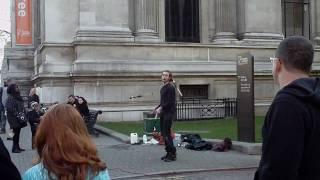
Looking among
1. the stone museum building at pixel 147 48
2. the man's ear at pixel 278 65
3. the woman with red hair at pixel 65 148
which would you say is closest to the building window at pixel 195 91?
the stone museum building at pixel 147 48

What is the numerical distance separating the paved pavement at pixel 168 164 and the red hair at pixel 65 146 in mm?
7240

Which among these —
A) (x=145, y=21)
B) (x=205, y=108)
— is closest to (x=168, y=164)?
(x=205, y=108)

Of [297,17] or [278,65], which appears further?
[297,17]

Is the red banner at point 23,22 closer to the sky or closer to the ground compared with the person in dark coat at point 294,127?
closer to the sky

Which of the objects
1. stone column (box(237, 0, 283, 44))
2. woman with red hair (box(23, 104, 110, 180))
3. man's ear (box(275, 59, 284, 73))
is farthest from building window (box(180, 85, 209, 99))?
woman with red hair (box(23, 104, 110, 180))

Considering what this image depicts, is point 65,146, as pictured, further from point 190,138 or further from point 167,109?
point 190,138

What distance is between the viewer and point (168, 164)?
445 inches

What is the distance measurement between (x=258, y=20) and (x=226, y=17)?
1.43 metres

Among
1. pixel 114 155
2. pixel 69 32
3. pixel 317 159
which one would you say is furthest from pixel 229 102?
pixel 317 159

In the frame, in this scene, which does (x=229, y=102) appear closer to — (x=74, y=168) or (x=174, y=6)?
(x=174, y=6)

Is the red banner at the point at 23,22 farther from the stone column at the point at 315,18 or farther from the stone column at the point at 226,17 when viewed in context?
the stone column at the point at 315,18

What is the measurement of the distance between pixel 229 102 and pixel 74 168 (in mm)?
21037

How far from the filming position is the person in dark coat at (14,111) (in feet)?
44.6

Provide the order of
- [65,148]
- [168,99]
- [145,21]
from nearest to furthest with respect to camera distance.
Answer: [65,148] → [168,99] → [145,21]
